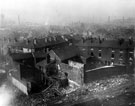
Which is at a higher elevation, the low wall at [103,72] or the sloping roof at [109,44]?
the sloping roof at [109,44]

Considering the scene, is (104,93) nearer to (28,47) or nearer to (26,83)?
(26,83)

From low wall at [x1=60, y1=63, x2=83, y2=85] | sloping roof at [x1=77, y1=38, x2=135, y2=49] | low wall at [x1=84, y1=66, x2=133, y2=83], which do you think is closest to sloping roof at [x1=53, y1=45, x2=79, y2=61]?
low wall at [x1=60, y1=63, x2=83, y2=85]

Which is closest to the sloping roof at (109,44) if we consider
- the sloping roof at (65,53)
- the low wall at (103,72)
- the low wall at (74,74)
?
the sloping roof at (65,53)

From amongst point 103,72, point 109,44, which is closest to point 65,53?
point 103,72

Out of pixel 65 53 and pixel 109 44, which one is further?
pixel 109 44

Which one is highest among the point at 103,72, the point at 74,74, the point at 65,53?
the point at 65,53

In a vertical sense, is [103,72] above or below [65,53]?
below

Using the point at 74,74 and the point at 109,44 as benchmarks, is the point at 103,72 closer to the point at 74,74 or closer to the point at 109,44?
the point at 74,74

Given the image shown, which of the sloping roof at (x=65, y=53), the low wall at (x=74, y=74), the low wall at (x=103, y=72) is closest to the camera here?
the low wall at (x=74, y=74)

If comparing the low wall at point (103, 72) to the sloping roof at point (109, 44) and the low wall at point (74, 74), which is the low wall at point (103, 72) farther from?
the sloping roof at point (109, 44)

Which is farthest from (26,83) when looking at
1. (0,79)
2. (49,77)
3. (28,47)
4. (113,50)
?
(113,50)

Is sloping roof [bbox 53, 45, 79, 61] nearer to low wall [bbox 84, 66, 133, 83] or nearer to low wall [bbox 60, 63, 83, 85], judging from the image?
low wall [bbox 60, 63, 83, 85]
